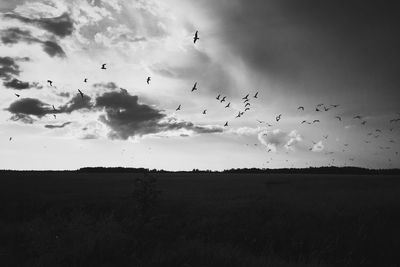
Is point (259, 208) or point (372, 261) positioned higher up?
point (259, 208)

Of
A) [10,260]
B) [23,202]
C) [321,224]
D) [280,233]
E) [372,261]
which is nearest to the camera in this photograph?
[10,260]

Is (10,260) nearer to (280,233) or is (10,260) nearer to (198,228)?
(198,228)

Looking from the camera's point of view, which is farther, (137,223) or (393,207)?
(393,207)

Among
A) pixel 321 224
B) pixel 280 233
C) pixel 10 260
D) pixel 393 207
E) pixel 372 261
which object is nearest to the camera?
pixel 10 260

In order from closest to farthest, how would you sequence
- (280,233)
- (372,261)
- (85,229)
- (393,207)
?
1. (85,229)
2. (372,261)
3. (280,233)
4. (393,207)

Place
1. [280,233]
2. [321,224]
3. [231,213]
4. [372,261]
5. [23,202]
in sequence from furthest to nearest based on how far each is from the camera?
[23,202] → [231,213] → [321,224] → [280,233] → [372,261]

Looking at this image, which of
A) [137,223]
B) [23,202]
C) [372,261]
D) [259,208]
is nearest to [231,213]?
[259,208]

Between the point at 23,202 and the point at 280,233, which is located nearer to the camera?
the point at 280,233

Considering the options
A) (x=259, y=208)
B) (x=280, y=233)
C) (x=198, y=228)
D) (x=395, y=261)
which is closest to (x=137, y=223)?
(x=198, y=228)

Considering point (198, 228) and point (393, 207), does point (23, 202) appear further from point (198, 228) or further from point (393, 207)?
point (393, 207)

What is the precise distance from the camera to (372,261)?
14859 millimetres

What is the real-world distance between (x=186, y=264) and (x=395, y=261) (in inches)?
417

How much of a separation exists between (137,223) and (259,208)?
9326 mm

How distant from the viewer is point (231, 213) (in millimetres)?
21797
